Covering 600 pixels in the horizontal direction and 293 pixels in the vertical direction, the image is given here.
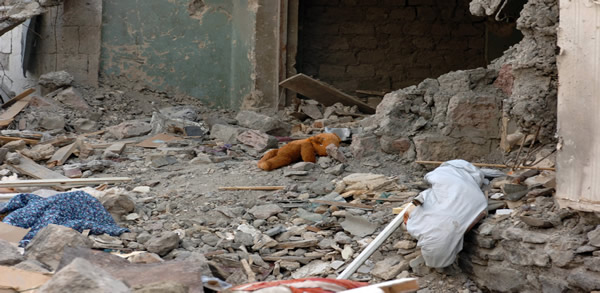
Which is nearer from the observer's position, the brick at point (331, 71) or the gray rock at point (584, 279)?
the gray rock at point (584, 279)

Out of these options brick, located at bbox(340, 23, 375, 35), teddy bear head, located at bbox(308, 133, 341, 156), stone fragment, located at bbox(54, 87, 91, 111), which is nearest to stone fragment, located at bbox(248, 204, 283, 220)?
teddy bear head, located at bbox(308, 133, 341, 156)

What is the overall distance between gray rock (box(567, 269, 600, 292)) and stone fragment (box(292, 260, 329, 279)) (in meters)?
1.63

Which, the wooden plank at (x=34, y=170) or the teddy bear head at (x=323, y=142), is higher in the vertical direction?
the teddy bear head at (x=323, y=142)

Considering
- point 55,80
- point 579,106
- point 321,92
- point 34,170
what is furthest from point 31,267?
point 55,80

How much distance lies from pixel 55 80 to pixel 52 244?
7070 mm

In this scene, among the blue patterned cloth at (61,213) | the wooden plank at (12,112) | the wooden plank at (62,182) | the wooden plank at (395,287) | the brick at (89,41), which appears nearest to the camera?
the wooden plank at (395,287)

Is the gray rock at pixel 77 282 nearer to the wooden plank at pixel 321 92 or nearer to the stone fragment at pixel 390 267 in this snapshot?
the stone fragment at pixel 390 267

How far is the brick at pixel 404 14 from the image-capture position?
11805mm

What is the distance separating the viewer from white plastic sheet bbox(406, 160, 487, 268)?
4645 millimetres

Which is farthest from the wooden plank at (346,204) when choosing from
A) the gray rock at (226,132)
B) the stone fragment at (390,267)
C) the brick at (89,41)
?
the brick at (89,41)

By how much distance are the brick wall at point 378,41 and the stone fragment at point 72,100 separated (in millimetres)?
3620

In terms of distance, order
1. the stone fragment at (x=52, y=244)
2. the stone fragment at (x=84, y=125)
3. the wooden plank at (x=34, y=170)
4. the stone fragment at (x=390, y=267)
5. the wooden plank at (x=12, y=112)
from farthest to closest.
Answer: the stone fragment at (x=84, y=125)
the wooden plank at (x=12, y=112)
the wooden plank at (x=34, y=170)
the stone fragment at (x=390, y=267)
the stone fragment at (x=52, y=244)

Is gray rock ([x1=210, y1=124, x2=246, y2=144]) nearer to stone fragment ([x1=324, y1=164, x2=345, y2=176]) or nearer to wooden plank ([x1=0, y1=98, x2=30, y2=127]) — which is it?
stone fragment ([x1=324, y1=164, x2=345, y2=176])

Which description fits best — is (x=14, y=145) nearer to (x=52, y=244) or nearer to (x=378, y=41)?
(x=52, y=244)
